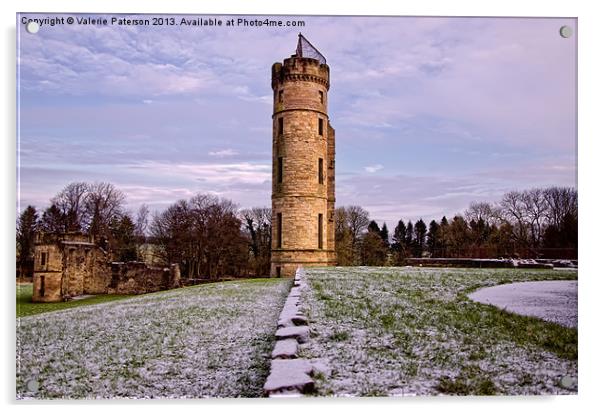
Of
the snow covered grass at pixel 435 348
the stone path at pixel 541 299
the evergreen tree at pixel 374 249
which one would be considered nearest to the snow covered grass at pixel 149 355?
the snow covered grass at pixel 435 348

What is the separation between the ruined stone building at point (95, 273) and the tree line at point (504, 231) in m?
8.07

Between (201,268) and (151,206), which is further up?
(151,206)

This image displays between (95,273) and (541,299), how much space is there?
15944 millimetres

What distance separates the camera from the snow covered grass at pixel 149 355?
19.3 feet

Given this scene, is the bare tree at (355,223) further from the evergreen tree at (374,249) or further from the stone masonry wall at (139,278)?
the stone masonry wall at (139,278)

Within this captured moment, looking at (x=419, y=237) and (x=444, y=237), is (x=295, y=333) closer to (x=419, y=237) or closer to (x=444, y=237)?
(x=444, y=237)

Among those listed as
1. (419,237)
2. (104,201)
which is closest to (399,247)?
(419,237)

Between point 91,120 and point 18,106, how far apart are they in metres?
1.32

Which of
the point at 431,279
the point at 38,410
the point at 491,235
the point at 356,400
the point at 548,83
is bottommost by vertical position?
the point at 38,410

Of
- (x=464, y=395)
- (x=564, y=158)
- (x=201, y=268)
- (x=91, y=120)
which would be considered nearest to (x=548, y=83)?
(x=564, y=158)

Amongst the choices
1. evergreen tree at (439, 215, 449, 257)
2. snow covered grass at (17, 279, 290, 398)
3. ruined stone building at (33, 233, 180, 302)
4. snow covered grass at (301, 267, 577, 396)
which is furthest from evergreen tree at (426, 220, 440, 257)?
ruined stone building at (33, 233, 180, 302)

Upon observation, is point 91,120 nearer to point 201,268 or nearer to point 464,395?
point 464,395

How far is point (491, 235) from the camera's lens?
1017 centimetres

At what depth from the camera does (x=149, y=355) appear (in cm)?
636
